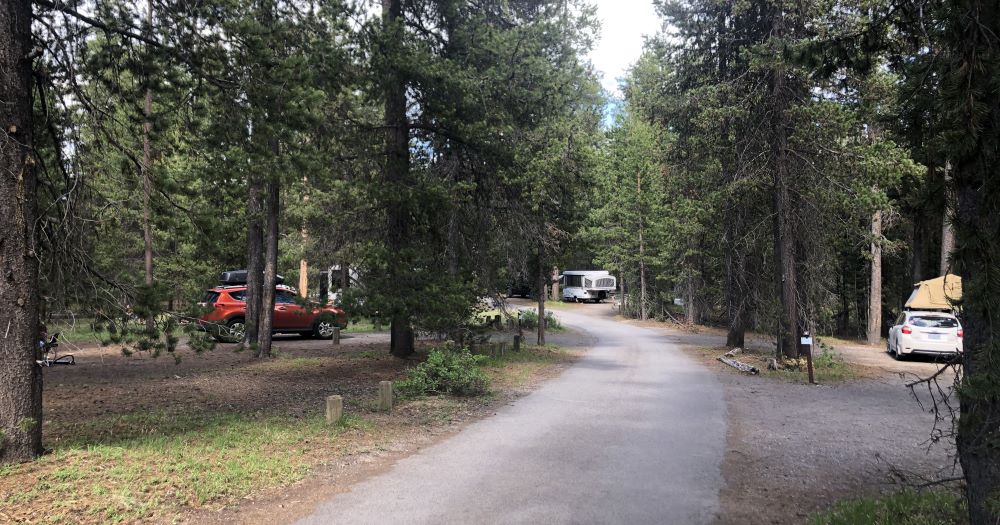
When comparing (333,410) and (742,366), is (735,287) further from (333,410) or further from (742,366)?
(333,410)

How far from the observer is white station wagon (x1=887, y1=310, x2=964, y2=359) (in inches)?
658

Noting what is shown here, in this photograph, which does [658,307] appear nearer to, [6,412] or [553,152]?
[553,152]

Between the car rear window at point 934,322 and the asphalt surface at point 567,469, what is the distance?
418 inches

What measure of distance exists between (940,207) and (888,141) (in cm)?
982

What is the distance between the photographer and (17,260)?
5738mm

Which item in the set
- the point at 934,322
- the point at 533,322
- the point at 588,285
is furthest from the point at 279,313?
the point at 588,285

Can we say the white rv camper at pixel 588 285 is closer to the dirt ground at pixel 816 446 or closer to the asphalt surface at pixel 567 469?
the dirt ground at pixel 816 446

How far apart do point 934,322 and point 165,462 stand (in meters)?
20.0

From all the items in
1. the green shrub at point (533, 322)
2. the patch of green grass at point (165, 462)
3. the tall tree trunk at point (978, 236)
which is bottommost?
the green shrub at point (533, 322)

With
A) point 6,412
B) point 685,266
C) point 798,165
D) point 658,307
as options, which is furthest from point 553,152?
point 658,307

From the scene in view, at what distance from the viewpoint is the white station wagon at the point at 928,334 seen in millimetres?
16703

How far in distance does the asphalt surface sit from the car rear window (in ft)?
34.8

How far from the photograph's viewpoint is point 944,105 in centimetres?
382

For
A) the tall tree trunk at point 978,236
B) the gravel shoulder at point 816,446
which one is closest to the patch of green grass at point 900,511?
the gravel shoulder at point 816,446
